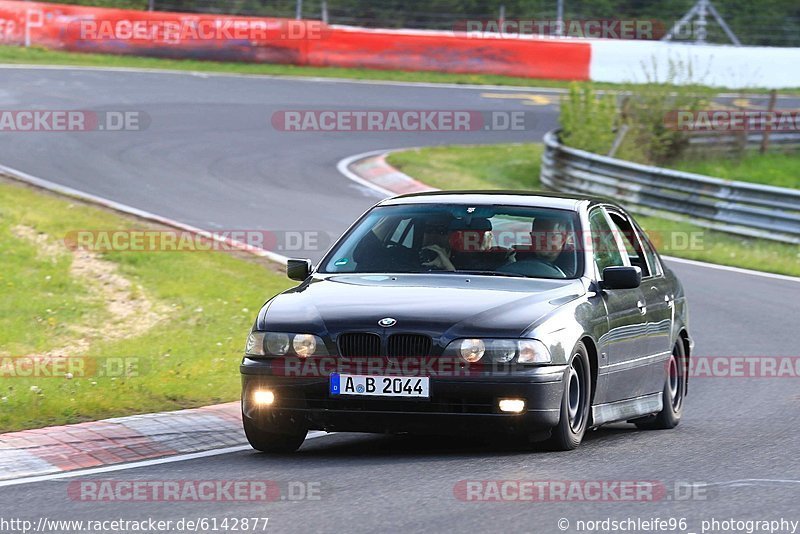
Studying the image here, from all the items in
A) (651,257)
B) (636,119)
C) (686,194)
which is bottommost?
(686,194)

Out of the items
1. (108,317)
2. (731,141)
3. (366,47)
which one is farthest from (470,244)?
(366,47)

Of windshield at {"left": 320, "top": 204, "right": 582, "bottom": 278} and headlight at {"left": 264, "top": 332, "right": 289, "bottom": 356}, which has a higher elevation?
windshield at {"left": 320, "top": 204, "right": 582, "bottom": 278}

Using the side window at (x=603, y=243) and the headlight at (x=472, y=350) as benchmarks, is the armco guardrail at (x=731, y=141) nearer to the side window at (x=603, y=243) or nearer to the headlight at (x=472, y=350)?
the side window at (x=603, y=243)

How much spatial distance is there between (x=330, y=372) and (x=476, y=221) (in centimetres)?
166

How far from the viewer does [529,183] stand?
82.1 ft

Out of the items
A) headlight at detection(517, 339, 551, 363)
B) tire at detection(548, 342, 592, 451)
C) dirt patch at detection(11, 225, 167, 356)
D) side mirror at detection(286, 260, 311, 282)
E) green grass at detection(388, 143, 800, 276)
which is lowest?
green grass at detection(388, 143, 800, 276)

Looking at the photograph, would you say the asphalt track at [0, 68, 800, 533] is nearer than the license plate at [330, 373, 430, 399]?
Yes

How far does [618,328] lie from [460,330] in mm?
1610

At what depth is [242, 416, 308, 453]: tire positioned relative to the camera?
26.0ft

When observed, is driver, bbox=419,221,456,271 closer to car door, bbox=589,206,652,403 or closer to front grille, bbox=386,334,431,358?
car door, bbox=589,206,652,403

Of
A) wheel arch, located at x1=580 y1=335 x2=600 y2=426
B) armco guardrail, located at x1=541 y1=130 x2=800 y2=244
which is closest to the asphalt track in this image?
wheel arch, located at x1=580 y1=335 x2=600 y2=426

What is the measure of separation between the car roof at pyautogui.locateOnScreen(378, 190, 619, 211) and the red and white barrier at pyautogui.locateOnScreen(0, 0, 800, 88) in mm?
26338

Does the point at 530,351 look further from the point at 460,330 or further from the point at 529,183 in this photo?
the point at 529,183

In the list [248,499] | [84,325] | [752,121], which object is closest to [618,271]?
[248,499]
